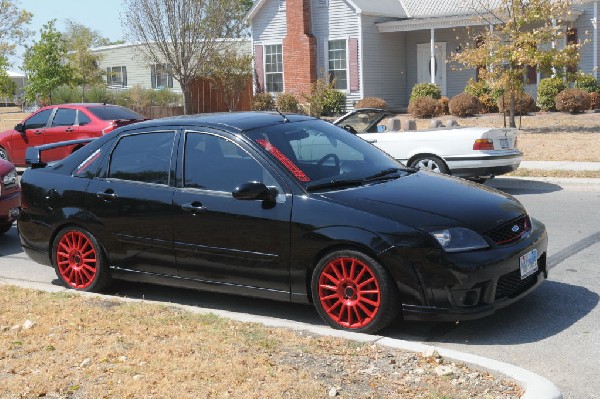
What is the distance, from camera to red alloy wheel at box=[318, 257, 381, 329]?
19.2ft

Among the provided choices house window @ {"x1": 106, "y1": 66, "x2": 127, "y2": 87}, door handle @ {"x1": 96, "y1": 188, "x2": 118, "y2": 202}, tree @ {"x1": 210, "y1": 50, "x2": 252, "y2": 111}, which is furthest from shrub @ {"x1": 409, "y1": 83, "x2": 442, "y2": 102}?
door handle @ {"x1": 96, "y1": 188, "x2": 118, "y2": 202}

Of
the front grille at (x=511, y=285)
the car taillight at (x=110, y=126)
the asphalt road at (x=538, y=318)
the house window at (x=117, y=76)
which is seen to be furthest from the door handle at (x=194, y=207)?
the house window at (x=117, y=76)

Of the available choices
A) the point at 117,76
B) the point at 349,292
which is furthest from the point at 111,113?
the point at 117,76

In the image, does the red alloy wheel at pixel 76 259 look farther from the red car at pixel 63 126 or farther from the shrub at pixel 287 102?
the shrub at pixel 287 102

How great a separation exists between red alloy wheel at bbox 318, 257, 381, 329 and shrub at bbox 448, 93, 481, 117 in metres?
21.9

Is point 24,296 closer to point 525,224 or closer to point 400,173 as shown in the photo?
point 400,173

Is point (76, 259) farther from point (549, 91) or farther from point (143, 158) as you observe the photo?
point (549, 91)

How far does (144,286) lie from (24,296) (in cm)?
120

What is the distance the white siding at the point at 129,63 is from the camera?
145 feet

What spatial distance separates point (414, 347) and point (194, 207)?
7.38ft

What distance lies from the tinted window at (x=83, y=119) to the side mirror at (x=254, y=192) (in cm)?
1136

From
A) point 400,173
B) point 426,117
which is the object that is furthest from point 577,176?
point 426,117

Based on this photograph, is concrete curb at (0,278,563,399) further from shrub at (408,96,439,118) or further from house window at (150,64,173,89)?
house window at (150,64,173,89)

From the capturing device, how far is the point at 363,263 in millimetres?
5812
